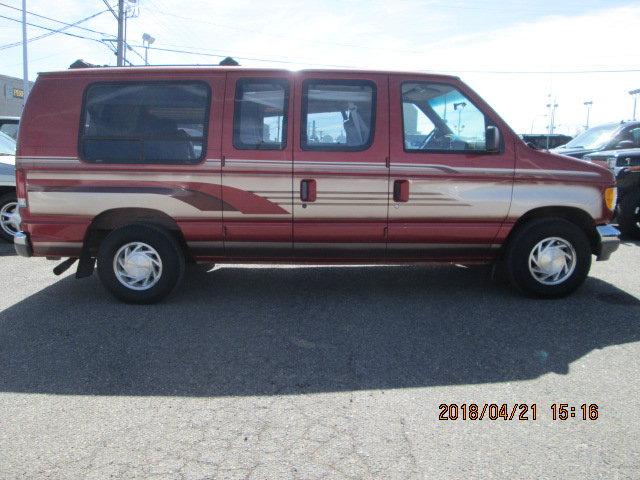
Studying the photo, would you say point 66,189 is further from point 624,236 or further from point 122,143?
point 624,236

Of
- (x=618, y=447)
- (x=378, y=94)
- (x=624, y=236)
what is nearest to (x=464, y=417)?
(x=618, y=447)

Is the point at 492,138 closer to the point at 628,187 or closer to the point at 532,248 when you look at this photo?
the point at 532,248

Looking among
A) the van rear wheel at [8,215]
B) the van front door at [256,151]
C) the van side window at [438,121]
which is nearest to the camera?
the van front door at [256,151]

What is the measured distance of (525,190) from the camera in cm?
493

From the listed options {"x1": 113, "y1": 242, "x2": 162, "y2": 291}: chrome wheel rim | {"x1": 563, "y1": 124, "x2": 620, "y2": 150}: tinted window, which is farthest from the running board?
{"x1": 563, "y1": 124, "x2": 620, "y2": 150}: tinted window

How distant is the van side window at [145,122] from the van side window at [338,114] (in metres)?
0.89

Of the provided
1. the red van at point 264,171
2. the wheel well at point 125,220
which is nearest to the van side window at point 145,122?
the red van at point 264,171

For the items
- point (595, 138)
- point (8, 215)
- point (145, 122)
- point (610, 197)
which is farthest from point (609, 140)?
point (8, 215)

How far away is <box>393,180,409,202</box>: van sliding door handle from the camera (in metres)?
4.82

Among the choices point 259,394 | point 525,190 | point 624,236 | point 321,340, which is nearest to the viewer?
point 259,394

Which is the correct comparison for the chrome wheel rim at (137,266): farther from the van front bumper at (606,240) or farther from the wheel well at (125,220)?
the van front bumper at (606,240)

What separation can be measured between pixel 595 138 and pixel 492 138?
7620mm

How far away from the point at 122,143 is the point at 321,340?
2425mm

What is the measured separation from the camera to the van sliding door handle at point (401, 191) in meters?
4.82
